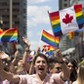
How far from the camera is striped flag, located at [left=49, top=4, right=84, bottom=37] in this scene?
Result: 43.2ft

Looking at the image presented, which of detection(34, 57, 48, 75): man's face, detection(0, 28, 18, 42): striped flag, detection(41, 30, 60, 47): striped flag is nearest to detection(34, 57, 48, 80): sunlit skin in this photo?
detection(34, 57, 48, 75): man's face

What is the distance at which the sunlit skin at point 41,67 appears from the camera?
6523mm

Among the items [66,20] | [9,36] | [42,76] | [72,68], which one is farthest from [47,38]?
[42,76]

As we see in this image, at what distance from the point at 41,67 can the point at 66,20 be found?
707 cm

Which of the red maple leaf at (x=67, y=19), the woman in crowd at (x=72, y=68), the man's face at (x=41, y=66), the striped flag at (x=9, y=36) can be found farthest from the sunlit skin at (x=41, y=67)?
the striped flag at (x=9, y=36)

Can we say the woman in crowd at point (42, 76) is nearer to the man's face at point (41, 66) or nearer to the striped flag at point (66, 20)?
the man's face at point (41, 66)

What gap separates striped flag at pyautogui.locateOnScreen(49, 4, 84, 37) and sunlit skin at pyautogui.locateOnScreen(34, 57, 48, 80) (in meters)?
6.31

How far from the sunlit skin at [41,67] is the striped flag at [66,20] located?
631cm

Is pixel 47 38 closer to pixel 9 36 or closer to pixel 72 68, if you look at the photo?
pixel 9 36

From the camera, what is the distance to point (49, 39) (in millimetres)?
17156

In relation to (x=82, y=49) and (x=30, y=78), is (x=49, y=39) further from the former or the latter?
(x=82, y=49)

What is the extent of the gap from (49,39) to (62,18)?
3561mm

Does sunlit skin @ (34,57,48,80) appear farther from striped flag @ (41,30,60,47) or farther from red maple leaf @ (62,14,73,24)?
striped flag @ (41,30,60,47)

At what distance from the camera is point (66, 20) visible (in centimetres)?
1349
